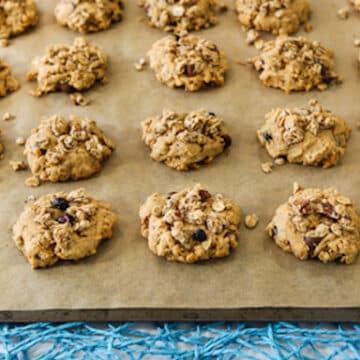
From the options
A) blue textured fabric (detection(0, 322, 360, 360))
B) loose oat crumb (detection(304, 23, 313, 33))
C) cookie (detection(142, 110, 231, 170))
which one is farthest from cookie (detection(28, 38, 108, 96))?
blue textured fabric (detection(0, 322, 360, 360))

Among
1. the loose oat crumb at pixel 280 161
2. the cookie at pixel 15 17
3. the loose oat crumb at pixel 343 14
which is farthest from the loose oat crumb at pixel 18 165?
the loose oat crumb at pixel 343 14

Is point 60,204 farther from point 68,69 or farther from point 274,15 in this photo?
point 274,15

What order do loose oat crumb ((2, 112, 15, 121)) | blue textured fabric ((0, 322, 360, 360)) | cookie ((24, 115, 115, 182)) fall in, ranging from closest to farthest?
blue textured fabric ((0, 322, 360, 360)) < cookie ((24, 115, 115, 182)) < loose oat crumb ((2, 112, 15, 121))

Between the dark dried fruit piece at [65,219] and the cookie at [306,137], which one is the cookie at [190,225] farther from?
the cookie at [306,137]

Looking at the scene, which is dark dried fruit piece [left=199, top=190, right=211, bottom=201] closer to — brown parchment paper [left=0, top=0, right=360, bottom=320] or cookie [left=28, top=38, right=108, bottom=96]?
brown parchment paper [left=0, top=0, right=360, bottom=320]

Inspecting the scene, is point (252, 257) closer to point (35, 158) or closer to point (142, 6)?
point (35, 158)

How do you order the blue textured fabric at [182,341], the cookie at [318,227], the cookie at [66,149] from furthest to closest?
the cookie at [66,149] < the cookie at [318,227] < the blue textured fabric at [182,341]

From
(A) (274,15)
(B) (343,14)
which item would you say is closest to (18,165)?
(A) (274,15)
